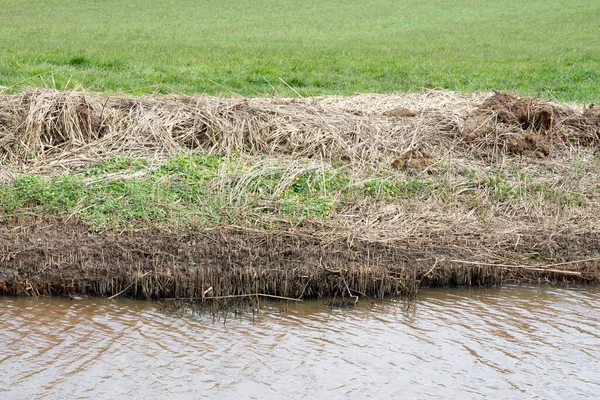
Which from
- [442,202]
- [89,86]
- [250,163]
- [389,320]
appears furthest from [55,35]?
[389,320]

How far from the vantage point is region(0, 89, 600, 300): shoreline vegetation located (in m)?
7.05

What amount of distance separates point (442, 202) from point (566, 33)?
21.6 metres

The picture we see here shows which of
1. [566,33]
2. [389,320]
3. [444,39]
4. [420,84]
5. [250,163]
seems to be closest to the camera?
[389,320]

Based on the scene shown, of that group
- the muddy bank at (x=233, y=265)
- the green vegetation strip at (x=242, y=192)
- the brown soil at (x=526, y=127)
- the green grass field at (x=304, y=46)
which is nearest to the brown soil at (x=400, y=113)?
the brown soil at (x=526, y=127)

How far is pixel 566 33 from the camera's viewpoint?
92.9ft

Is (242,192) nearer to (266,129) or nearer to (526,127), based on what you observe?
(266,129)

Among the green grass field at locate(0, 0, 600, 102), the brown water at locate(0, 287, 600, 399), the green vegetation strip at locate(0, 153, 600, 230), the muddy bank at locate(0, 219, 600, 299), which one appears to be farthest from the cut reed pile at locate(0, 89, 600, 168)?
the brown water at locate(0, 287, 600, 399)

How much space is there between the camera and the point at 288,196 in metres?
8.78

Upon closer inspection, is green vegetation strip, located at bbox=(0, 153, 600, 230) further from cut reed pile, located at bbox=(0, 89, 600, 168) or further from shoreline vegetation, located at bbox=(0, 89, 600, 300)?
cut reed pile, located at bbox=(0, 89, 600, 168)

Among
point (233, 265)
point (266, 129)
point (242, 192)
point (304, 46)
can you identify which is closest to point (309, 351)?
point (233, 265)

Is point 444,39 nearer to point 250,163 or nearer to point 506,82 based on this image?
point 506,82

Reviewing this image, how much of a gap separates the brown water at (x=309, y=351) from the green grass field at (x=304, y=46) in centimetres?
626

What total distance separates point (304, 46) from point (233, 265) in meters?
15.9

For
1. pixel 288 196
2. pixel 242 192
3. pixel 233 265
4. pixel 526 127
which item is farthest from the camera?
pixel 526 127
